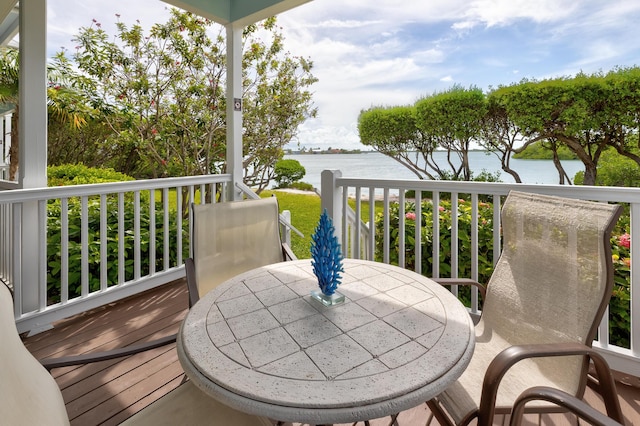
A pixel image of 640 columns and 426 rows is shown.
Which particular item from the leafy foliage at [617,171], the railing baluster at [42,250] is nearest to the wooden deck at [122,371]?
the railing baluster at [42,250]

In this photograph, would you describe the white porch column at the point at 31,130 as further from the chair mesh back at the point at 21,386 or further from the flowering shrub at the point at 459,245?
the flowering shrub at the point at 459,245

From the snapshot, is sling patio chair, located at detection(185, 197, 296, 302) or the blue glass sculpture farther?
sling patio chair, located at detection(185, 197, 296, 302)

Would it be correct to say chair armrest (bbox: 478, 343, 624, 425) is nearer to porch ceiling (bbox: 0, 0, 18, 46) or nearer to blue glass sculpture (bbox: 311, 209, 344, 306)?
blue glass sculpture (bbox: 311, 209, 344, 306)

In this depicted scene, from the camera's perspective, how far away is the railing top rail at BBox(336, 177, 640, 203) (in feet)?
6.25

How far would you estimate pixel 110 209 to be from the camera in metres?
4.09

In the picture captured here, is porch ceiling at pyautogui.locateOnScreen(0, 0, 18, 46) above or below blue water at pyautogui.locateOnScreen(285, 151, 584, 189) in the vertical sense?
above

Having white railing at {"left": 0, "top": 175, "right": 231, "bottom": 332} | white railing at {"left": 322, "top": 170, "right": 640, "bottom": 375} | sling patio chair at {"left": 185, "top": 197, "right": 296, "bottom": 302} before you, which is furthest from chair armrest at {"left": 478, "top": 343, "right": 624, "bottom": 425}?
white railing at {"left": 0, "top": 175, "right": 231, "bottom": 332}

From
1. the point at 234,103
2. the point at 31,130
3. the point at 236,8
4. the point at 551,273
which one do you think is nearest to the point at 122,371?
the point at 31,130

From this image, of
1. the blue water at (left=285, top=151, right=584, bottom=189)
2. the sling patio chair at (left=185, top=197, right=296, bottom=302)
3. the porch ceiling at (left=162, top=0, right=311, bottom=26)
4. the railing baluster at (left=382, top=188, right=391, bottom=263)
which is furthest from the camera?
the blue water at (left=285, top=151, right=584, bottom=189)

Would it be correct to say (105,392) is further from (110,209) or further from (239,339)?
(110,209)

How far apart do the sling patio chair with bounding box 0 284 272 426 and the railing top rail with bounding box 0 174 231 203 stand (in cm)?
183

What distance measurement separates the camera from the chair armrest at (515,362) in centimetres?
104

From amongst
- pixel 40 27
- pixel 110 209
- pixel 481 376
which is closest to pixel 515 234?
pixel 481 376

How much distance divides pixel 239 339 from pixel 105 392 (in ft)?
4.66
